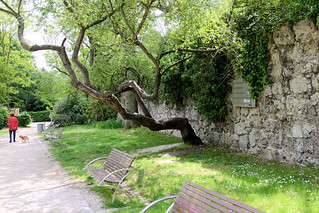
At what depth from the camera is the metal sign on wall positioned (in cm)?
859

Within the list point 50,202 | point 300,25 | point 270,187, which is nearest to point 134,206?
point 50,202

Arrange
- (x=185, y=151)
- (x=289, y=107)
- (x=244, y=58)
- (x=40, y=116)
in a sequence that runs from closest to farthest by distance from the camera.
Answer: (x=289, y=107)
(x=244, y=58)
(x=185, y=151)
(x=40, y=116)

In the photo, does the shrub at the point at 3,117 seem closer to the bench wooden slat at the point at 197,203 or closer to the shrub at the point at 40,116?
the shrub at the point at 40,116

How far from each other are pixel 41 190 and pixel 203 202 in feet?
15.1

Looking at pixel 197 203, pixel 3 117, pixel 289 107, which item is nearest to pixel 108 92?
pixel 289 107

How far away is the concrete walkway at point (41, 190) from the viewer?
16.8 ft

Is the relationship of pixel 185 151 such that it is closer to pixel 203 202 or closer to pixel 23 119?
pixel 203 202

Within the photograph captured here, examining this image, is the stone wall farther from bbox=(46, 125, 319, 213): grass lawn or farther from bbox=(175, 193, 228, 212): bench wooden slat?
bbox=(175, 193, 228, 212): bench wooden slat

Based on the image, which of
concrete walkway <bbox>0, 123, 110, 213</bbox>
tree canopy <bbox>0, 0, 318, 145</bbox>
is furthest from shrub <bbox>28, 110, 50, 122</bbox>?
concrete walkway <bbox>0, 123, 110, 213</bbox>

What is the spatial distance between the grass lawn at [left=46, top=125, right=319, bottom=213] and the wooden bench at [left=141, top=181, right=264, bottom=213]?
4.68 feet

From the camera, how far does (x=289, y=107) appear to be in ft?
23.8

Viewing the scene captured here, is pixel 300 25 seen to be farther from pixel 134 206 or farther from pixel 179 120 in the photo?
pixel 134 206

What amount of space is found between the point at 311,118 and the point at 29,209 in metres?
6.53

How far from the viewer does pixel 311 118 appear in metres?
6.68
